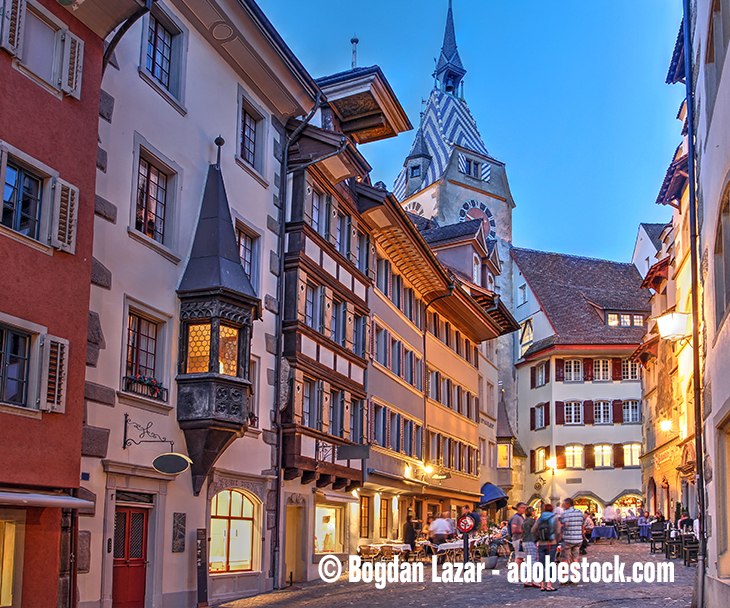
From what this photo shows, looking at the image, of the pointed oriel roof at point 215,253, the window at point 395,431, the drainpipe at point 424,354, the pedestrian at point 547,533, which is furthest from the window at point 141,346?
the drainpipe at point 424,354

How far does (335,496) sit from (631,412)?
34.9 meters

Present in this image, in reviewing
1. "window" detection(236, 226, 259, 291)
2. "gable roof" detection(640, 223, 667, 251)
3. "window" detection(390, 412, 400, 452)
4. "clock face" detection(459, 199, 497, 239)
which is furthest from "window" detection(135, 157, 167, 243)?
"clock face" detection(459, 199, 497, 239)

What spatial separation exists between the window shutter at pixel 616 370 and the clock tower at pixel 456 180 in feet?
29.3

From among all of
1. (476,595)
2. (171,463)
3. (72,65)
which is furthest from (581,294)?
(72,65)

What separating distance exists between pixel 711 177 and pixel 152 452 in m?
9.50

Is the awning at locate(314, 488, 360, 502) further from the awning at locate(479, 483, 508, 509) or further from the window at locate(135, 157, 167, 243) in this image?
the awning at locate(479, 483, 508, 509)

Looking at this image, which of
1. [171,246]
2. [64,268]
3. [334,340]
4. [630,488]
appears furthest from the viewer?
[630,488]

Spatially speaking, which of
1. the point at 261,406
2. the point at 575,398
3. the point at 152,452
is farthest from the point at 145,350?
the point at 575,398

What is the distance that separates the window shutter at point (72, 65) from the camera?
1365 cm

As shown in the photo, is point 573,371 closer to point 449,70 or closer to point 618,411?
point 618,411

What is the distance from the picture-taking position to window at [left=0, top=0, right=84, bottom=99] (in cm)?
1272

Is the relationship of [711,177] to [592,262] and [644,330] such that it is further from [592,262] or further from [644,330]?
[592,262]

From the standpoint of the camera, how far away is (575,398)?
5612 cm

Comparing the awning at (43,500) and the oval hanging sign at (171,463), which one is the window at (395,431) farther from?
the awning at (43,500)
